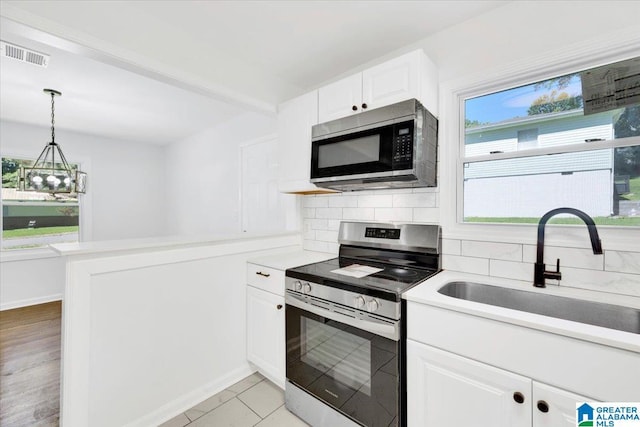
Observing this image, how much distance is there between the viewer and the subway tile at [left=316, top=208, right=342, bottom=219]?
239 cm

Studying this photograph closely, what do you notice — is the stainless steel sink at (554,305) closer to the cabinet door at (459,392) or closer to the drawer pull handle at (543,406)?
the cabinet door at (459,392)

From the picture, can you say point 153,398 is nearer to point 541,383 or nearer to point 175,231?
point 541,383

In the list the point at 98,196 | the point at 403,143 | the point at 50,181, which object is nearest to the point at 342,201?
the point at 403,143

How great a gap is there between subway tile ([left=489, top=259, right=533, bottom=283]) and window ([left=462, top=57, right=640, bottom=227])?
266mm

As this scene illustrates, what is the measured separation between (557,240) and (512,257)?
22 cm

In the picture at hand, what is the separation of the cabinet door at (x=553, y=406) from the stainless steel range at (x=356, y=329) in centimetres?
51

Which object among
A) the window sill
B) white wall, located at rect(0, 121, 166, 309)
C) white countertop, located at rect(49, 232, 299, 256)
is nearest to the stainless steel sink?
white countertop, located at rect(49, 232, 299, 256)

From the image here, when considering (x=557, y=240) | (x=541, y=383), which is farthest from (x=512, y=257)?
(x=541, y=383)

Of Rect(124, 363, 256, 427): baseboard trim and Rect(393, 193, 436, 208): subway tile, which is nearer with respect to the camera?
Rect(124, 363, 256, 427): baseboard trim

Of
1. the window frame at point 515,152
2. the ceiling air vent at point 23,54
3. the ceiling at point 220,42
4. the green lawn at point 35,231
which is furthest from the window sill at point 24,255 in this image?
the window frame at point 515,152

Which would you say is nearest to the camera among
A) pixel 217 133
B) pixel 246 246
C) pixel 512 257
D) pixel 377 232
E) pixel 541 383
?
pixel 541 383

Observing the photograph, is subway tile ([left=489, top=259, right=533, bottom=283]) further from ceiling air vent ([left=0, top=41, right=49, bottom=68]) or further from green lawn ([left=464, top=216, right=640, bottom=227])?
ceiling air vent ([left=0, top=41, right=49, bottom=68])

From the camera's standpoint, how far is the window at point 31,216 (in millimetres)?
3781

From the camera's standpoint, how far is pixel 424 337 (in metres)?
1.26
